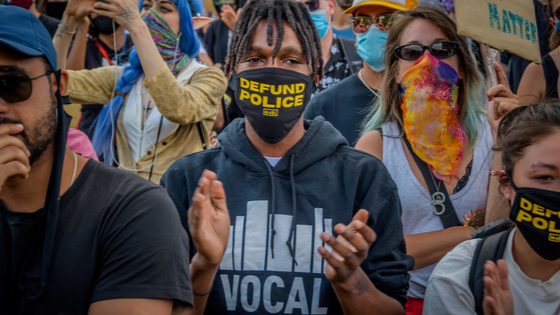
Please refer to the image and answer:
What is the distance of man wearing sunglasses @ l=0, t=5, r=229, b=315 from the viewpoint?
1853 millimetres

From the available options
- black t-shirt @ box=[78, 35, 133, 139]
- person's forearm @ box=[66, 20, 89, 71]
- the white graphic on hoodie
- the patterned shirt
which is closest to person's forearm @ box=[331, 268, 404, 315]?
the white graphic on hoodie

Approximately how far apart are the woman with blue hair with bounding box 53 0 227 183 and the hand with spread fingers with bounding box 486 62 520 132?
198cm

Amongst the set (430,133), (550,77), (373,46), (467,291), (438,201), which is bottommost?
(467,291)

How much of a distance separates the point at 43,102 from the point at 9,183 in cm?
33

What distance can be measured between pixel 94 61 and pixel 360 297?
4155 mm

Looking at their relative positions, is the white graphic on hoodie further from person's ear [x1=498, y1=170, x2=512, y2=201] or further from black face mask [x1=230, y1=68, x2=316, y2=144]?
person's ear [x1=498, y1=170, x2=512, y2=201]

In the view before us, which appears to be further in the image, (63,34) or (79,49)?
(79,49)

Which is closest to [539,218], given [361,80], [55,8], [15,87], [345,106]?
[345,106]

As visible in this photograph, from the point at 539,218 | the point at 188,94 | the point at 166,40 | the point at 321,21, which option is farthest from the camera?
the point at 321,21

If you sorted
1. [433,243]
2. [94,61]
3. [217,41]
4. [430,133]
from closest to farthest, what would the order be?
[433,243], [430,133], [94,61], [217,41]

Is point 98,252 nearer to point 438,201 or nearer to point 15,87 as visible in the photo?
point 15,87

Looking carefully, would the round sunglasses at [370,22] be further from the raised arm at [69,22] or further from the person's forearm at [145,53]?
the raised arm at [69,22]

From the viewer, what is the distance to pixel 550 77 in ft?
12.1

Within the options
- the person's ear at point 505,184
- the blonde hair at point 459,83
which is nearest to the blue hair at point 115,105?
the blonde hair at point 459,83
